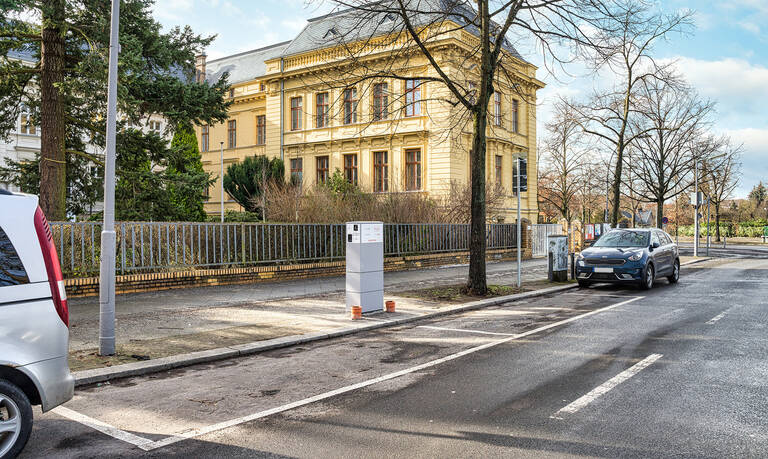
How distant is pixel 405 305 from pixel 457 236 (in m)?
12.3

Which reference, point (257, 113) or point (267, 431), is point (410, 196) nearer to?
point (267, 431)

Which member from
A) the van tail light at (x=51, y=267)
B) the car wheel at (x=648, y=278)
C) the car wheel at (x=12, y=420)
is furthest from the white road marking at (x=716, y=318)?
the car wheel at (x=12, y=420)

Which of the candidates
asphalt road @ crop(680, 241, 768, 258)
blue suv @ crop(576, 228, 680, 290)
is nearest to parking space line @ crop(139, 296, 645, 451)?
blue suv @ crop(576, 228, 680, 290)

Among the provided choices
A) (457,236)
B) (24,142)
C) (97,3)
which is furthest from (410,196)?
(24,142)

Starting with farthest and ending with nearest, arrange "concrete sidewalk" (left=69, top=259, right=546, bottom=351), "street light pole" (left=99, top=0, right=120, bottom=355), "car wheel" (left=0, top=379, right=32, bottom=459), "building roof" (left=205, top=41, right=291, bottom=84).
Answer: "building roof" (left=205, top=41, right=291, bottom=84), "concrete sidewalk" (left=69, top=259, right=546, bottom=351), "street light pole" (left=99, top=0, right=120, bottom=355), "car wheel" (left=0, top=379, right=32, bottom=459)

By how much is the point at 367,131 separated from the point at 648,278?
25.8 metres

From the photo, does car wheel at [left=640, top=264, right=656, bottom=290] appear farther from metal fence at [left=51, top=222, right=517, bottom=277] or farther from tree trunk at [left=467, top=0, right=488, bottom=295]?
metal fence at [left=51, top=222, right=517, bottom=277]

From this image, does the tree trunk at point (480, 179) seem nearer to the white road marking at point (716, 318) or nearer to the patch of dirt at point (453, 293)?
the patch of dirt at point (453, 293)

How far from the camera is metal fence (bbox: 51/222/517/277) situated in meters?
11.9

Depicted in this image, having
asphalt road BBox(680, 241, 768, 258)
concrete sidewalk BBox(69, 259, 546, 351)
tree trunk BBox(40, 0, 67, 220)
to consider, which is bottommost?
asphalt road BBox(680, 241, 768, 258)

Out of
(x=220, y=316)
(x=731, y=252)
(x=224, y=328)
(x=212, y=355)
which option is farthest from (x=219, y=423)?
(x=731, y=252)

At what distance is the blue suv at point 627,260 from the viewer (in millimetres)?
15117

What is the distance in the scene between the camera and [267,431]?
14.9 feet

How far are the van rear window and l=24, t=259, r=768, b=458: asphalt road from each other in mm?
1331
